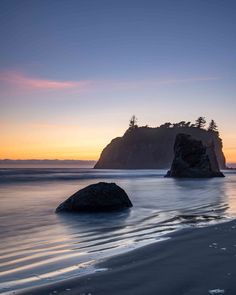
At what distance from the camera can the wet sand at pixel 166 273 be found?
4305 millimetres

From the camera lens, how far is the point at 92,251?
23.2ft

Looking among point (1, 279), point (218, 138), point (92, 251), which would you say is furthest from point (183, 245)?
point (218, 138)

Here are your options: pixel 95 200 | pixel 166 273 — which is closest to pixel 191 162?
pixel 95 200

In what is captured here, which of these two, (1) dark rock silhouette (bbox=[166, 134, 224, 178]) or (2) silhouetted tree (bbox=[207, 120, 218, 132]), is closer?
(1) dark rock silhouette (bbox=[166, 134, 224, 178])

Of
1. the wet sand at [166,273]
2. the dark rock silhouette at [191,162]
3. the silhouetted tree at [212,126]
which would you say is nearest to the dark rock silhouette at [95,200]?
the wet sand at [166,273]

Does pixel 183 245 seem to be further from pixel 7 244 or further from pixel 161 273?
pixel 7 244

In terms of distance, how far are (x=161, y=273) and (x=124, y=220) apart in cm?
691

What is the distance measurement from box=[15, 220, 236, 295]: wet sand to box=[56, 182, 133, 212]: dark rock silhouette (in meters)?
7.39

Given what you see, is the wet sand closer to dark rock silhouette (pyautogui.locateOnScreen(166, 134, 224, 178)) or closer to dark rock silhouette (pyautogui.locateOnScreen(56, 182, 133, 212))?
dark rock silhouette (pyautogui.locateOnScreen(56, 182, 133, 212))

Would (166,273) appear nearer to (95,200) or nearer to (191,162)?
(95,200)

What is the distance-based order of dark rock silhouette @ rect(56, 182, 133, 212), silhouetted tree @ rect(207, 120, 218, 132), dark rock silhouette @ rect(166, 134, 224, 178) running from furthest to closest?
silhouetted tree @ rect(207, 120, 218, 132)
dark rock silhouette @ rect(166, 134, 224, 178)
dark rock silhouette @ rect(56, 182, 133, 212)

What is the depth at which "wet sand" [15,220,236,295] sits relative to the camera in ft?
14.1

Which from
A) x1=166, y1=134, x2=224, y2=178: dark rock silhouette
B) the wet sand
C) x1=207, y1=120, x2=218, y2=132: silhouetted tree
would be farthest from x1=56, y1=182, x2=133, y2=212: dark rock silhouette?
x1=207, y1=120, x2=218, y2=132: silhouetted tree

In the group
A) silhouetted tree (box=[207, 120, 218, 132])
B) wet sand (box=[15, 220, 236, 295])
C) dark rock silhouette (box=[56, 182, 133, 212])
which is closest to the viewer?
wet sand (box=[15, 220, 236, 295])
